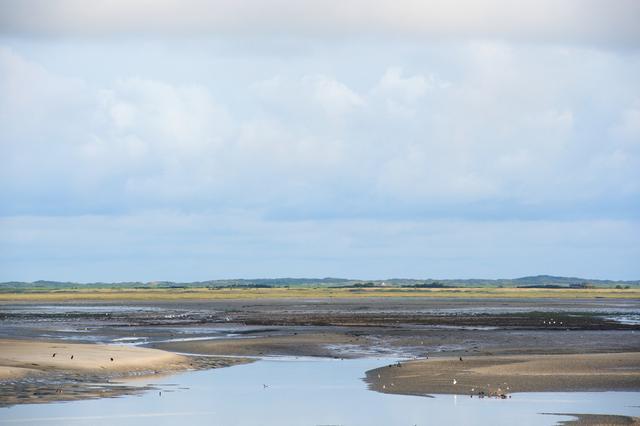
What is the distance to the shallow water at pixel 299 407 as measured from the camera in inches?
1144

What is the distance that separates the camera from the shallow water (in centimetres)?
2906

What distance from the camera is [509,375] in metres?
38.8

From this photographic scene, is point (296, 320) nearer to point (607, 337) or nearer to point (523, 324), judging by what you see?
point (523, 324)

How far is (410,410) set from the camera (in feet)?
102

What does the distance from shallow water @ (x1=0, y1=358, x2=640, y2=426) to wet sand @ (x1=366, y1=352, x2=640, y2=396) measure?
4.01 ft

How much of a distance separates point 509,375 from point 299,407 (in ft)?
33.5

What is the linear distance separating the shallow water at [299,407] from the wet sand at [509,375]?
1.22 metres

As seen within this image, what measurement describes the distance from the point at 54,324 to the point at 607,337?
39.0 m

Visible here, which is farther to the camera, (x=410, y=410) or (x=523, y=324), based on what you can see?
(x=523, y=324)

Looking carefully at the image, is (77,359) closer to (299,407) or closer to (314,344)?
(299,407)

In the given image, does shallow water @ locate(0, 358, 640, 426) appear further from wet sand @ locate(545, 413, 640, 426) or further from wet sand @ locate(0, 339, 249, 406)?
wet sand @ locate(0, 339, 249, 406)

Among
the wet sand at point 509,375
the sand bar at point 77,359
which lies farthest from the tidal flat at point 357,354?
the sand bar at point 77,359

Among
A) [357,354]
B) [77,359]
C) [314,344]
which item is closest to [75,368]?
[77,359]

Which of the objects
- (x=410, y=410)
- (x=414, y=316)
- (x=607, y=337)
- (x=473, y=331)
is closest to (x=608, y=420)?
(x=410, y=410)
